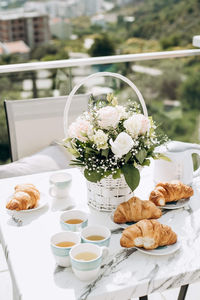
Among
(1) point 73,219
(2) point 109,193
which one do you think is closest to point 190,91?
(2) point 109,193

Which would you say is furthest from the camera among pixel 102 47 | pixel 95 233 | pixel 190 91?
pixel 102 47

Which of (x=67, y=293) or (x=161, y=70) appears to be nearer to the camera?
(x=67, y=293)

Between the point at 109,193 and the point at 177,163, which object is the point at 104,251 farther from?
the point at 177,163

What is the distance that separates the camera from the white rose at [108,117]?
1.53 metres

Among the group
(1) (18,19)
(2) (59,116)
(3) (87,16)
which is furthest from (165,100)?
(2) (59,116)

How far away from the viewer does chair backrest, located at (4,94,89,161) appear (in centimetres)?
259

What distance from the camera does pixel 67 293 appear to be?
1.20 meters

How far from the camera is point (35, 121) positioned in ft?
8.63

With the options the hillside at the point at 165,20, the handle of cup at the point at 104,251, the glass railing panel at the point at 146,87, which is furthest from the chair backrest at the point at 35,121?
the hillside at the point at 165,20

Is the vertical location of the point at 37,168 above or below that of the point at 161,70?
above

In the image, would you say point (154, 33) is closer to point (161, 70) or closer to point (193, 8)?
point (193, 8)

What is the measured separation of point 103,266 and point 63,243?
14 cm

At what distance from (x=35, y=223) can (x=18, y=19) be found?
15.3 metres

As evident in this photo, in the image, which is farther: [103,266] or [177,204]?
[177,204]
